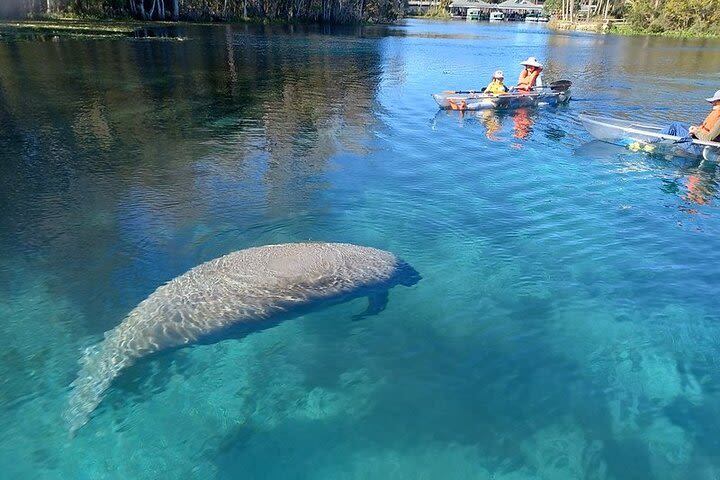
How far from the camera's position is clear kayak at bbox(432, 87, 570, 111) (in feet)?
76.2

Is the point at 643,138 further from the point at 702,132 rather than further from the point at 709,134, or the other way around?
the point at 709,134

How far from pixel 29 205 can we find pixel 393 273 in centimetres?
901

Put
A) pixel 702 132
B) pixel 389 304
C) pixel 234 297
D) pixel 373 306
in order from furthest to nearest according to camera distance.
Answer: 1. pixel 702 132
2. pixel 389 304
3. pixel 373 306
4. pixel 234 297

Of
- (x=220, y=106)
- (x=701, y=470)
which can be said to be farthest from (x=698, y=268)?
(x=220, y=106)

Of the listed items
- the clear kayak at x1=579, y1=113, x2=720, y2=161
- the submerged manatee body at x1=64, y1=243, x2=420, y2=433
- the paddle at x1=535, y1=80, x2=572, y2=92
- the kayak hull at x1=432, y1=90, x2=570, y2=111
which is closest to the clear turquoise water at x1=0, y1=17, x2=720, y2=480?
the submerged manatee body at x1=64, y1=243, x2=420, y2=433

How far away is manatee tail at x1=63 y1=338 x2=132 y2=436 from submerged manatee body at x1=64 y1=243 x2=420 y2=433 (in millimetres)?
11

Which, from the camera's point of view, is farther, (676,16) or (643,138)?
(676,16)

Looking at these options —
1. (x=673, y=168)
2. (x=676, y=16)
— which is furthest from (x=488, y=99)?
(x=676, y=16)

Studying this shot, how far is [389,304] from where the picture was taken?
8.96 m

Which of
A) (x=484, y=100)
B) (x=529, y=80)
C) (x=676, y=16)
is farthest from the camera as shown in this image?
(x=676, y=16)

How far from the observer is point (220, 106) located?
76.8 ft

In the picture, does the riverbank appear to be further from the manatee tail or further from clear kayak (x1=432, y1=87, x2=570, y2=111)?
the manatee tail

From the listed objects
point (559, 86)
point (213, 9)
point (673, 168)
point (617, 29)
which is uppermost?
point (213, 9)

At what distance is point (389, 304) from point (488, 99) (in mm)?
17306
